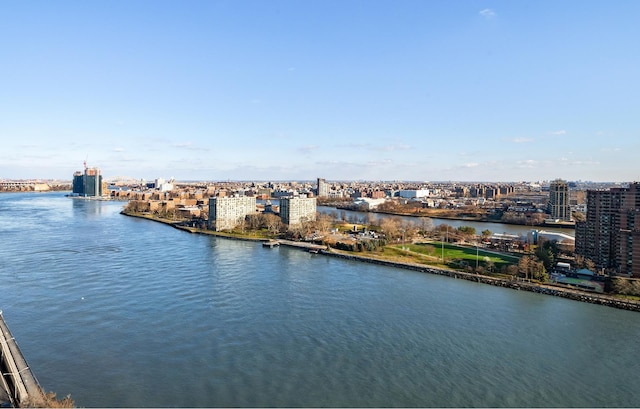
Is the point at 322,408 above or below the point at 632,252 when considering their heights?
below

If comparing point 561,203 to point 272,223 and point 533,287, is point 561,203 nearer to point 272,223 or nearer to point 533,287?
point 272,223

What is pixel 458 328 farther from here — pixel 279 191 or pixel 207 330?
pixel 279 191

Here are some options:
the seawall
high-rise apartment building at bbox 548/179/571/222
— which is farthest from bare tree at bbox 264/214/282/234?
high-rise apartment building at bbox 548/179/571/222

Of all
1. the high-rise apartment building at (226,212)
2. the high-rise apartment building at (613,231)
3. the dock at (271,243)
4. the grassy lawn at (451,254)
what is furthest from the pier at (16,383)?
the high-rise apartment building at (226,212)

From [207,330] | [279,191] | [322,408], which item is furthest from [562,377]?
[279,191]

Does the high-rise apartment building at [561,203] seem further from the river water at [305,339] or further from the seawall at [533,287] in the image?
the river water at [305,339]

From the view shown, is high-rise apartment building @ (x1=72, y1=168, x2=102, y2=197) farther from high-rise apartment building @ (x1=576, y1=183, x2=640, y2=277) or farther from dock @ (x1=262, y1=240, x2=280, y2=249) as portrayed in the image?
high-rise apartment building @ (x1=576, y1=183, x2=640, y2=277)
